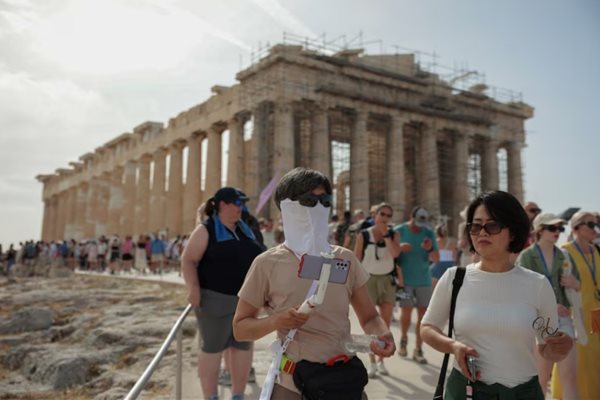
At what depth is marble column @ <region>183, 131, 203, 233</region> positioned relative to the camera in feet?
102

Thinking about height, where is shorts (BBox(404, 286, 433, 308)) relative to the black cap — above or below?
below

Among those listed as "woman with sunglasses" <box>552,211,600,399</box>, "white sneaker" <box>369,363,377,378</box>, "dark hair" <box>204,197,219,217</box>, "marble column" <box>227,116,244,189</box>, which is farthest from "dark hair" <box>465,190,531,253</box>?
"marble column" <box>227,116,244,189</box>

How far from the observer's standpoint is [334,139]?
107ft

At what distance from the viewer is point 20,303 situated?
14734 mm

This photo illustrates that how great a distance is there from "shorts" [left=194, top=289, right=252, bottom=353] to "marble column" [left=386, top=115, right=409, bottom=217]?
79.0 feet

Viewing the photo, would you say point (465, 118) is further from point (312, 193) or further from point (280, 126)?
point (312, 193)

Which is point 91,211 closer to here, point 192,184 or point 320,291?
point 192,184

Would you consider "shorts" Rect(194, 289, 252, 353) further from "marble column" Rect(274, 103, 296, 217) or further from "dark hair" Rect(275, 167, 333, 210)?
"marble column" Rect(274, 103, 296, 217)

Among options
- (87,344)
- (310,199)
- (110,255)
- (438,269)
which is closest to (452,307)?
(310,199)

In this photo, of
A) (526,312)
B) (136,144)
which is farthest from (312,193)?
(136,144)

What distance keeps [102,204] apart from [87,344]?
1482 inches

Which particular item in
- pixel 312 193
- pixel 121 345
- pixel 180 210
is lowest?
pixel 121 345

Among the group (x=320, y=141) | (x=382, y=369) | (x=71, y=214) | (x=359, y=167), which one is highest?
(x=320, y=141)

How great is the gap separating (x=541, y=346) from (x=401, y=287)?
4.18m
